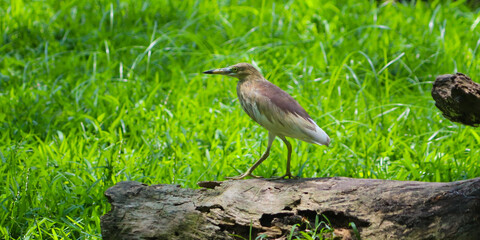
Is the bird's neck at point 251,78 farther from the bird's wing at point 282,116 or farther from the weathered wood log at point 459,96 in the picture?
the weathered wood log at point 459,96

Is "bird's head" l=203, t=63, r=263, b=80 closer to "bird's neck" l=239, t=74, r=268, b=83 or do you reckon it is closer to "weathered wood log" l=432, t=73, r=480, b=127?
"bird's neck" l=239, t=74, r=268, b=83

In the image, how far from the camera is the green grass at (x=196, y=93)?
3.75 metres

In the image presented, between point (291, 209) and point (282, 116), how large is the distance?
59cm

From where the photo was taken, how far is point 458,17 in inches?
263

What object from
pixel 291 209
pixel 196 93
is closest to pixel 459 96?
pixel 291 209

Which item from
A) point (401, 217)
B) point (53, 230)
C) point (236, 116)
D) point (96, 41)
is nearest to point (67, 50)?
point (96, 41)

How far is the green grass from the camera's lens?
375 cm

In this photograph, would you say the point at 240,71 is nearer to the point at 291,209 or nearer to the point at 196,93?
the point at 291,209

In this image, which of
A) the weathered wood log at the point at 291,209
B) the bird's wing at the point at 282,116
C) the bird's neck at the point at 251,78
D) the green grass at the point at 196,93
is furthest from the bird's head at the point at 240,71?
the weathered wood log at the point at 291,209

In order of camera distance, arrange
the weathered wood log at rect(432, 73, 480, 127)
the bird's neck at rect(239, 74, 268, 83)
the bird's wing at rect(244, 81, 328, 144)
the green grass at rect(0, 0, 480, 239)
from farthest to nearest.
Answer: the green grass at rect(0, 0, 480, 239), the bird's neck at rect(239, 74, 268, 83), the bird's wing at rect(244, 81, 328, 144), the weathered wood log at rect(432, 73, 480, 127)

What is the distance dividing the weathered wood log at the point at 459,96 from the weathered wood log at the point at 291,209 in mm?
306

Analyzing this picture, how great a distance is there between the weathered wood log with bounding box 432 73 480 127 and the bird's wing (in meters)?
0.79

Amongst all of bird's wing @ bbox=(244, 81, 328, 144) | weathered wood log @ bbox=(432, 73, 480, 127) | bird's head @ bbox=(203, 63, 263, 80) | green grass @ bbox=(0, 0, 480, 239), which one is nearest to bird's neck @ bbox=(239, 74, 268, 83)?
bird's head @ bbox=(203, 63, 263, 80)

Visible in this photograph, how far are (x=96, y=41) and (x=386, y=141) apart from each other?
11.1 feet
